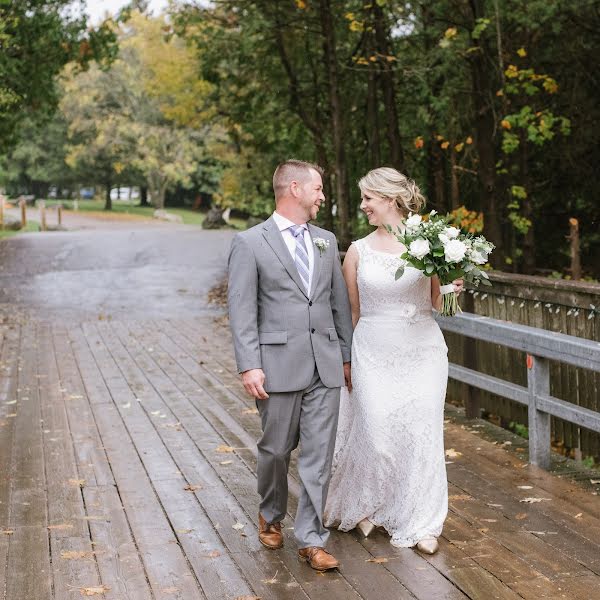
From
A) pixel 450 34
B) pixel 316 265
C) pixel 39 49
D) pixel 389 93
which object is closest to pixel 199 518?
pixel 316 265

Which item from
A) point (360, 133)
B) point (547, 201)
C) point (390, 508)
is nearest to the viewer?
point (390, 508)

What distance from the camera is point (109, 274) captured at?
23.9 m

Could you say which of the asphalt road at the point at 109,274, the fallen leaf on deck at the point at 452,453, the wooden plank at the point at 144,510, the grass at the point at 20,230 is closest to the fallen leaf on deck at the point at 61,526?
the wooden plank at the point at 144,510

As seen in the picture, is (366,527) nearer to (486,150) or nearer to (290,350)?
(290,350)

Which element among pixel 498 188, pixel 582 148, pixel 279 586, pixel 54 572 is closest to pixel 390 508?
pixel 279 586

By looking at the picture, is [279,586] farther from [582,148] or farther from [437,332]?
[582,148]

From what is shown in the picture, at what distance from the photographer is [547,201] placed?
1950 centimetres

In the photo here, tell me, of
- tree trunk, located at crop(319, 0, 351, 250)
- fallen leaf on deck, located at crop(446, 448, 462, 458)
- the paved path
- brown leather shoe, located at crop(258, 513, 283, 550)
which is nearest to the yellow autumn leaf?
tree trunk, located at crop(319, 0, 351, 250)

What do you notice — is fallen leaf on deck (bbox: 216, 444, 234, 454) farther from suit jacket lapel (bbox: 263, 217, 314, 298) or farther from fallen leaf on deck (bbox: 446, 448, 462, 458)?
suit jacket lapel (bbox: 263, 217, 314, 298)

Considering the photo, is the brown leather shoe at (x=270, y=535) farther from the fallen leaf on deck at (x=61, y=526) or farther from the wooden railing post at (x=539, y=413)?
the wooden railing post at (x=539, y=413)

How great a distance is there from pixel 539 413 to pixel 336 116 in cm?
1162

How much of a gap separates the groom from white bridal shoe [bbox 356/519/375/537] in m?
0.52

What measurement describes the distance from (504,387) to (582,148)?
1072 centimetres

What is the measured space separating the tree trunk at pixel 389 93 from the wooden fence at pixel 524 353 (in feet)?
26.4
